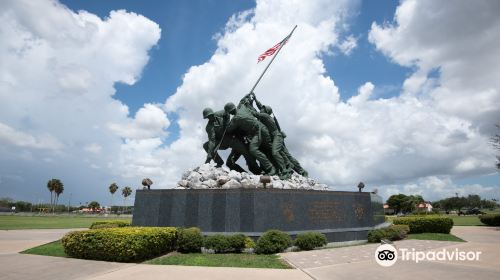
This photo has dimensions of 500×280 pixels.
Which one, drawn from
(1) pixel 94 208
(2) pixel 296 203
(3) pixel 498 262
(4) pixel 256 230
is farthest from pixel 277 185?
(1) pixel 94 208

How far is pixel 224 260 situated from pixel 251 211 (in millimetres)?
2738

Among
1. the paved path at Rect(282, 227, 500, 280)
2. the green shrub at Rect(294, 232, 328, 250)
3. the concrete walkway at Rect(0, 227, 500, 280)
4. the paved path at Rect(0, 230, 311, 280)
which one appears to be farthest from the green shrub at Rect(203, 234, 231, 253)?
the green shrub at Rect(294, 232, 328, 250)

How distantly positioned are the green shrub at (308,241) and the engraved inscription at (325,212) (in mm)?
1254

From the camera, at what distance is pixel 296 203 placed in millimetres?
13844

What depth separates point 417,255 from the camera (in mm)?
11055

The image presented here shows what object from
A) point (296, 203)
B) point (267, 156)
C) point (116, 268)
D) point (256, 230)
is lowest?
point (116, 268)

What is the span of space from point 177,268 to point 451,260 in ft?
25.4

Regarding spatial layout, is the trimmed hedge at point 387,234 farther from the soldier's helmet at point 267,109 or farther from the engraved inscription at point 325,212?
the soldier's helmet at point 267,109

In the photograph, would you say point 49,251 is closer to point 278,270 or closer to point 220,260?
point 220,260

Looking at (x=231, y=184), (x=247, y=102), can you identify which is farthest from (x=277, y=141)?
(x=231, y=184)

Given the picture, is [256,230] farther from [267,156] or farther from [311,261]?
[267,156]

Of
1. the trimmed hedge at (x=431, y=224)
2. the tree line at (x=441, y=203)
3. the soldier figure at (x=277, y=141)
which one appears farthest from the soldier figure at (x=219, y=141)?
the tree line at (x=441, y=203)

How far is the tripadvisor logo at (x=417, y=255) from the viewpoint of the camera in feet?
31.5

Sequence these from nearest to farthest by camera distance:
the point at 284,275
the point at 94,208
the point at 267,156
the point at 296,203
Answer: the point at 284,275
the point at 296,203
the point at 267,156
the point at 94,208
